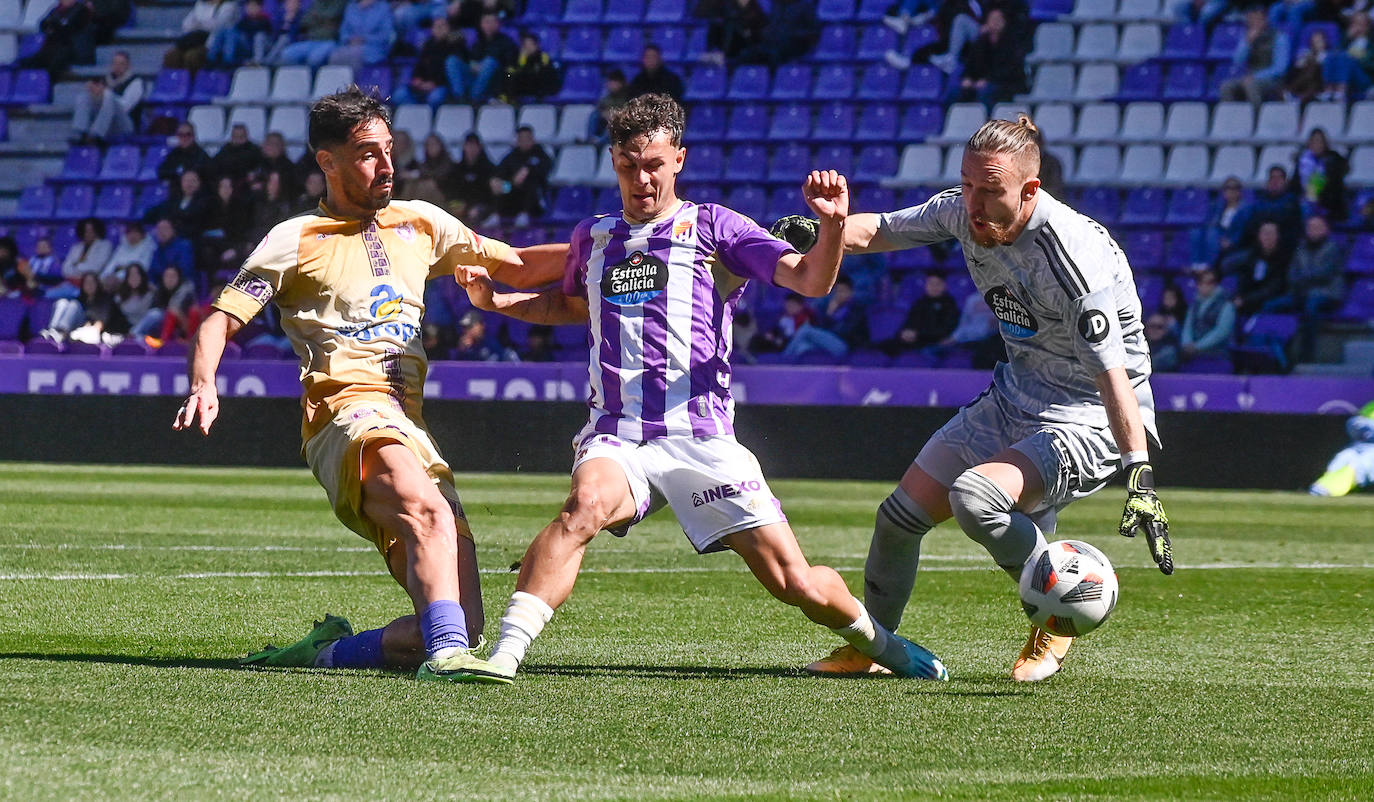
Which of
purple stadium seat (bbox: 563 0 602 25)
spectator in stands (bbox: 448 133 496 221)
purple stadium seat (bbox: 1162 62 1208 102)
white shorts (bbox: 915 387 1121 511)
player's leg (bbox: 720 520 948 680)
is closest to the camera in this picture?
player's leg (bbox: 720 520 948 680)

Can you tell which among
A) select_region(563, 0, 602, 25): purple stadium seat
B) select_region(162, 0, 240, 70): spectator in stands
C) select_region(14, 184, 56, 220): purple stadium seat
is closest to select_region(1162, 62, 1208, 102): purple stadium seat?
select_region(563, 0, 602, 25): purple stadium seat

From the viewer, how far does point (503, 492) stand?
14828 millimetres

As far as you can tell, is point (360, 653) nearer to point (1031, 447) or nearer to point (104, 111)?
point (1031, 447)

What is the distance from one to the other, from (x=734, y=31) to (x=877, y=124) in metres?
2.36

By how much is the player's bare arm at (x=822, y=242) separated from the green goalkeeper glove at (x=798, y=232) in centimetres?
39

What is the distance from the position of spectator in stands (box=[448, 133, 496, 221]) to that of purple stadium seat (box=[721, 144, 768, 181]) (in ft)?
9.25

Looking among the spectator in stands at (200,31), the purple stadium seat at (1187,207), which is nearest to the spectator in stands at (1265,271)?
the purple stadium seat at (1187,207)

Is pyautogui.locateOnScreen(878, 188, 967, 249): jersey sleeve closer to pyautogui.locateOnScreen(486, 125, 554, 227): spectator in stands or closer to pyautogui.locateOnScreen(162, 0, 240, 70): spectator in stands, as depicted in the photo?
pyautogui.locateOnScreen(486, 125, 554, 227): spectator in stands

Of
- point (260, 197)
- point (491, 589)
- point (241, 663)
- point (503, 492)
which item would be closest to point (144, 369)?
point (260, 197)

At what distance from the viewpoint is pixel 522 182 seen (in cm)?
1975

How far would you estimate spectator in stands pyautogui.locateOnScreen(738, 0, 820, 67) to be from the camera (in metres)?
22.0

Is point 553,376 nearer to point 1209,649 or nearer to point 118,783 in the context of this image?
point 1209,649

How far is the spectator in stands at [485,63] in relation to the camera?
22.1m

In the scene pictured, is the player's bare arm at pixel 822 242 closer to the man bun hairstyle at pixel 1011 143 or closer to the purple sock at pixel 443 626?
the man bun hairstyle at pixel 1011 143
